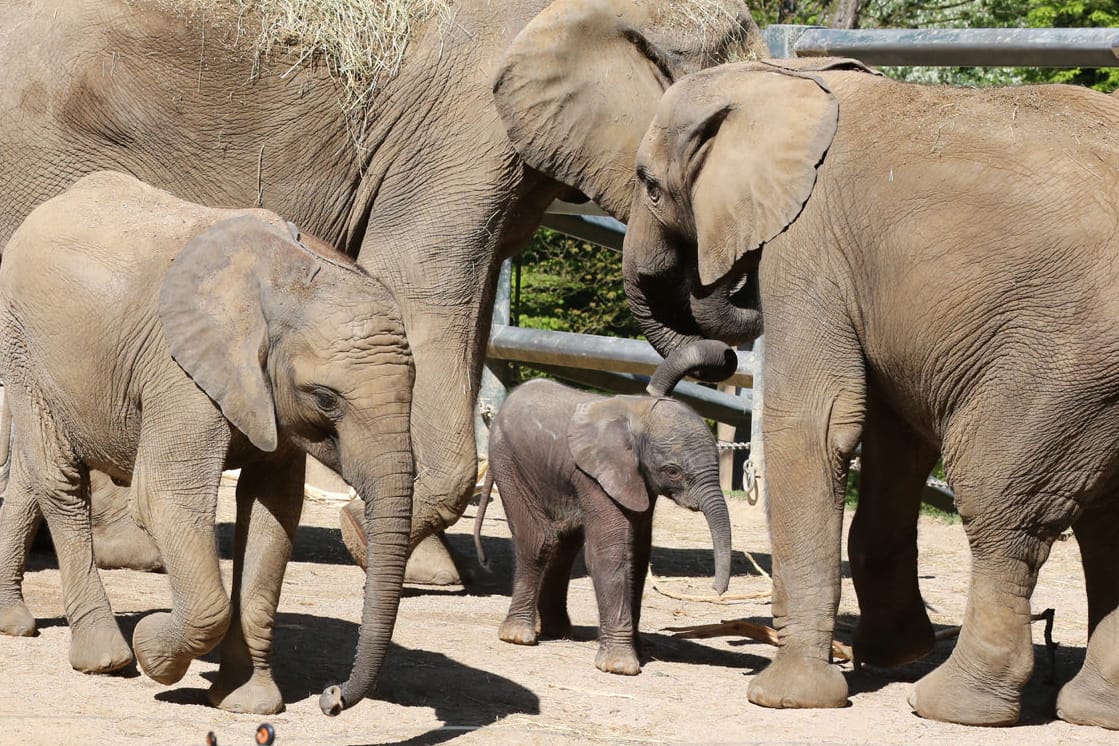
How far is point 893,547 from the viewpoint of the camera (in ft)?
22.3

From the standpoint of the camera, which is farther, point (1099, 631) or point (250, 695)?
point (1099, 631)

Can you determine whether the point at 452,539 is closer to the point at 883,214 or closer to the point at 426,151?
the point at 426,151

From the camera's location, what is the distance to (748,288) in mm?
7379

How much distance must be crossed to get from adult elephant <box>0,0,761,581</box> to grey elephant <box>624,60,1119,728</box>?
107 cm

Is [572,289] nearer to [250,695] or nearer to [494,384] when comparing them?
Answer: [494,384]

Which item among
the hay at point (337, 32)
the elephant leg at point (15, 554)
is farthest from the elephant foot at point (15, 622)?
the hay at point (337, 32)

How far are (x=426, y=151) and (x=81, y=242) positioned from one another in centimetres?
214

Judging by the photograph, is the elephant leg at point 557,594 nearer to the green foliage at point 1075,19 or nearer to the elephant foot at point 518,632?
the elephant foot at point 518,632

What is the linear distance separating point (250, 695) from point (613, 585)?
1.55m

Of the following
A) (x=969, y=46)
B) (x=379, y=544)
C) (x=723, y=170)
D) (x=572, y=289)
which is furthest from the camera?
(x=572, y=289)

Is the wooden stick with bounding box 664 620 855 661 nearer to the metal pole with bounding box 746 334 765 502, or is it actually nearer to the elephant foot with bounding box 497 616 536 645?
Answer: the elephant foot with bounding box 497 616 536 645

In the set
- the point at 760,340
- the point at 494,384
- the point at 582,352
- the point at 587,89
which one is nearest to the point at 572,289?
the point at 494,384

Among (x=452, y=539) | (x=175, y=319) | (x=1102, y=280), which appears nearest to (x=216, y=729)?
(x=175, y=319)

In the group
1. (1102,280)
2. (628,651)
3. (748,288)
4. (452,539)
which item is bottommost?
(452,539)
